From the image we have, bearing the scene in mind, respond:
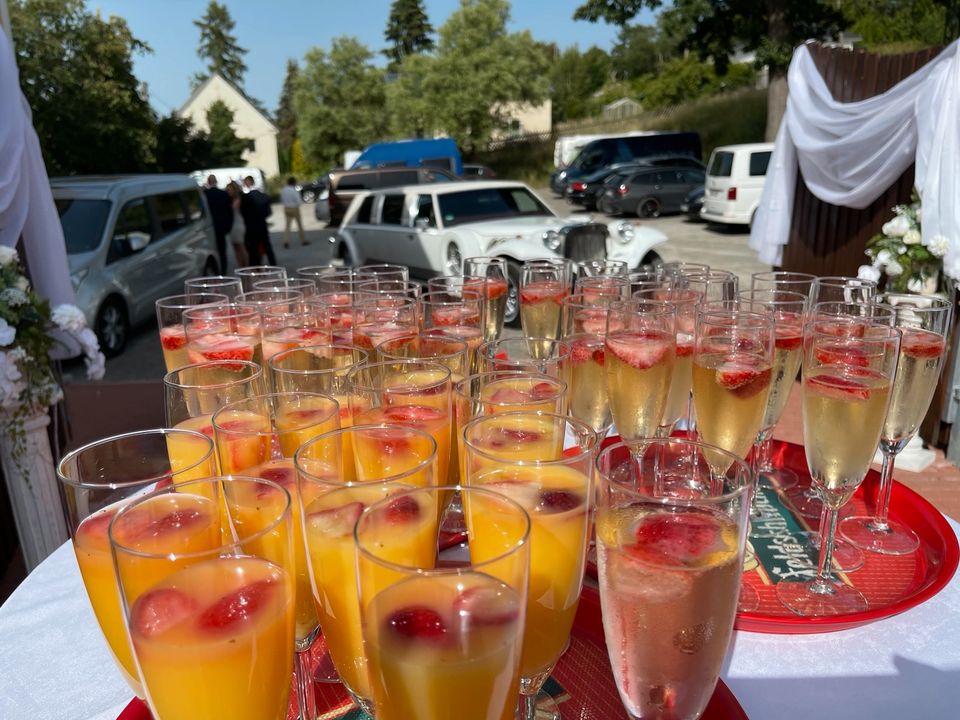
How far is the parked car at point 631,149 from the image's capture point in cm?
2172

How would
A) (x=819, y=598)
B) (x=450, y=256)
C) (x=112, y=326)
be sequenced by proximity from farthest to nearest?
(x=450, y=256) → (x=112, y=326) → (x=819, y=598)

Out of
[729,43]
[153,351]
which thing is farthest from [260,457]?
[729,43]

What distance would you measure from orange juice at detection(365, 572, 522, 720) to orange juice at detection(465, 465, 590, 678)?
0.53 ft

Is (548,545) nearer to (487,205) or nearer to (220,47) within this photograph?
(487,205)

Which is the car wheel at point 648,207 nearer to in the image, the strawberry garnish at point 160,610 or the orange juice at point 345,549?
the orange juice at point 345,549

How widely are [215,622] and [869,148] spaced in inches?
231

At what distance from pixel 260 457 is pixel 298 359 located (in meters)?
0.57

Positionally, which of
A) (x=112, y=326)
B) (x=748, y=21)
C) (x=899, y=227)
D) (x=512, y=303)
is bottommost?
(x=112, y=326)

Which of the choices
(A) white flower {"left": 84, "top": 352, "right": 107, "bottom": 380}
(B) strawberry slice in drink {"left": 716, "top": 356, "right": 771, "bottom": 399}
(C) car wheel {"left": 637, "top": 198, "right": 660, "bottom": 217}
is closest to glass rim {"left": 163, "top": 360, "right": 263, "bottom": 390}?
(B) strawberry slice in drink {"left": 716, "top": 356, "right": 771, "bottom": 399}

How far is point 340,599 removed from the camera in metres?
0.90

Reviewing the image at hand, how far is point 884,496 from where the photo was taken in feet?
5.85

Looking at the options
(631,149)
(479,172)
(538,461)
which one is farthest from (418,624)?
(479,172)

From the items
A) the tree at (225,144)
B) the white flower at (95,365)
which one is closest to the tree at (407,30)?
the tree at (225,144)

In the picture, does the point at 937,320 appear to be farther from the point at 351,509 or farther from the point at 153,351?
the point at 153,351
